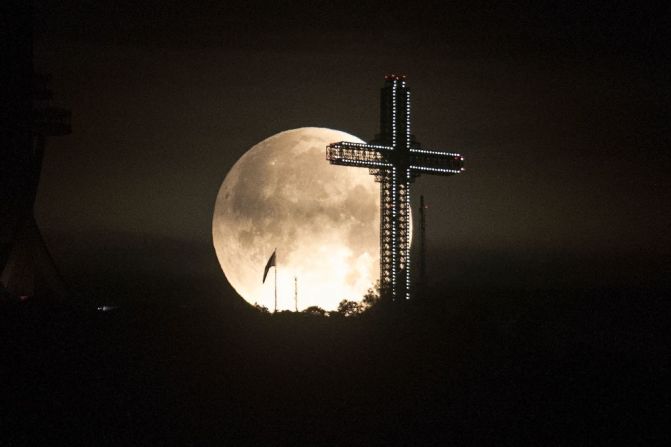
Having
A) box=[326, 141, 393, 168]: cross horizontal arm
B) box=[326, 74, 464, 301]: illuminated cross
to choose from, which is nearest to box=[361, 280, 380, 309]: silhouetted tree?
box=[326, 74, 464, 301]: illuminated cross

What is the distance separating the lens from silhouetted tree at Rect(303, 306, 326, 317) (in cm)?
6331

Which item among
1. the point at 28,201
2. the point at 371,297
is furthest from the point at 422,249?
the point at 28,201

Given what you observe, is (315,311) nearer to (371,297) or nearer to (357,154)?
(371,297)

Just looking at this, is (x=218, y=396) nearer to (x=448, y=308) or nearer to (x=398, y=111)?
(x=398, y=111)

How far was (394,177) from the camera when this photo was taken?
59719 mm

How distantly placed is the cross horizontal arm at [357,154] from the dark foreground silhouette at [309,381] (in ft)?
32.9

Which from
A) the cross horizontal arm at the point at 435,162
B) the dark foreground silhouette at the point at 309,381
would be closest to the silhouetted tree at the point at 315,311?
the dark foreground silhouette at the point at 309,381

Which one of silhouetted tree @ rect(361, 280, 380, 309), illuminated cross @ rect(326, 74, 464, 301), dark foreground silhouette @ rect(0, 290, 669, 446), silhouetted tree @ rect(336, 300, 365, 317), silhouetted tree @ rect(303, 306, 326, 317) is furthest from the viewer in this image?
silhouetted tree @ rect(361, 280, 380, 309)

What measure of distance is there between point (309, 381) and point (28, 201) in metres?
33.5

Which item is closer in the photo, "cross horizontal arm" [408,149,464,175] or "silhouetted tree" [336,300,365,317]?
"cross horizontal arm" [408,149,464,175]

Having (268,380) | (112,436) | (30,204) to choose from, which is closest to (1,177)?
(30,204)

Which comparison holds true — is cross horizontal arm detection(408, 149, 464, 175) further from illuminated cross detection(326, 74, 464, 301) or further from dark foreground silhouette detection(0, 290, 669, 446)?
dark foreground silhouette detection(0, 290, 669, 446)

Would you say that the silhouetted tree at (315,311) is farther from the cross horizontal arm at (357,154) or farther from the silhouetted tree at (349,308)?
the cross horizontal arm at (357,154)

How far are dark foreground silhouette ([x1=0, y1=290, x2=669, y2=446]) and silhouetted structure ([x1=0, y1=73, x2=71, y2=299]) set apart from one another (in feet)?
19.5
